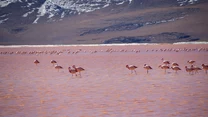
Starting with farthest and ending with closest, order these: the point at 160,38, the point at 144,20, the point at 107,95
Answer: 1. the point at 144,20
2. the point at 160,38
3. the point at 107,95

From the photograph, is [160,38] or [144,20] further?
[144,20]

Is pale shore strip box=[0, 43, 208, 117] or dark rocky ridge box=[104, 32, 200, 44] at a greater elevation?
pale shore strip box=[0, 43, 208, 117]

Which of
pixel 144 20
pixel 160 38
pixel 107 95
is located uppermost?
pixel 107 95

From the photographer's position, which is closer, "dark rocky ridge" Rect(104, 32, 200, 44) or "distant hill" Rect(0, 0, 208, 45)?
"dark rocky ridge" Rect(104, 32, 200, 44)

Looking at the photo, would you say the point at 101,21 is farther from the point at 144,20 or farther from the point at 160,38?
A: the point at 160,38

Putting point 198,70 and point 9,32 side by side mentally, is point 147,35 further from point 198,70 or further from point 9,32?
point 198,70

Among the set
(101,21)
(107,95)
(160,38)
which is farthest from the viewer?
(101,21)

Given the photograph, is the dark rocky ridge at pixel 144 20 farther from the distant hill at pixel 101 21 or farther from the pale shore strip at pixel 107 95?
the pale shore strip at pixel 107 95

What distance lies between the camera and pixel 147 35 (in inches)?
3258

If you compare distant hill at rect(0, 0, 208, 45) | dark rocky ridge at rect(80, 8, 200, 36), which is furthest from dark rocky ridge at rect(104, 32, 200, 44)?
dark rocky ridge at rect(80, 8, 200, 36)

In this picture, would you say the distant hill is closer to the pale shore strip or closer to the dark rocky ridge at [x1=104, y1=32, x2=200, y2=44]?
the dark rocky ridge at [x1=104, y1=32, x2=200, y2=44]

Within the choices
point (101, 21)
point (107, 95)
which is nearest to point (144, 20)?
point (101, 21)

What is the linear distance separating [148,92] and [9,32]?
293 feet

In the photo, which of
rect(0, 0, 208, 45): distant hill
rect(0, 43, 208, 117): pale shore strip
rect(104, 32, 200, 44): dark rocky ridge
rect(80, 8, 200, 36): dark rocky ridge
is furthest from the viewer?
rect(80, 8, 200, 36): dark rocky ridge
